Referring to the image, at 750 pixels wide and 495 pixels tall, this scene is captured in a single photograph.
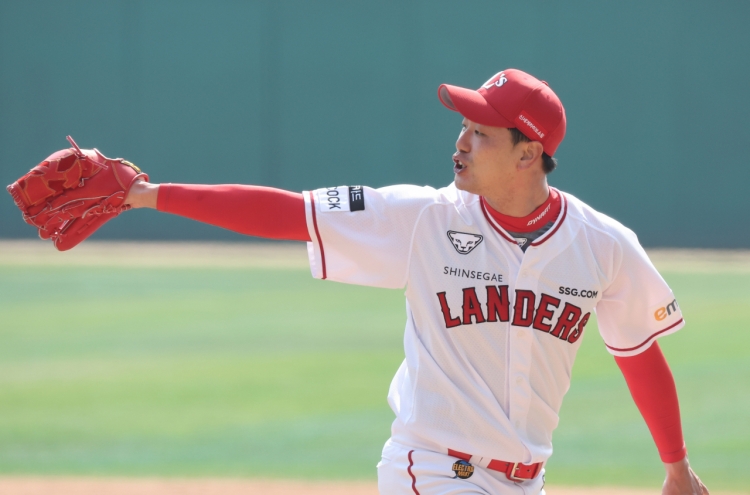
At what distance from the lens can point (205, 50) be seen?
62.3ft

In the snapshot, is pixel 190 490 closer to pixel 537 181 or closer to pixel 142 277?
pixel 537 181

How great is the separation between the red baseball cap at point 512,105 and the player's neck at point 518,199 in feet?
0.39

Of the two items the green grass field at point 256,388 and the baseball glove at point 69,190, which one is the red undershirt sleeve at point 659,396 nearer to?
the baseball glove at point 69,190

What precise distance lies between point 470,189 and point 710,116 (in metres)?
Answer: 17.5

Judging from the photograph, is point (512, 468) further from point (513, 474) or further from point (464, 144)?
point (464, 144)

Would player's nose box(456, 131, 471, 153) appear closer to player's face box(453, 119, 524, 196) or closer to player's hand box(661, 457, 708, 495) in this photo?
player's face box(453, 119, 524, 196)

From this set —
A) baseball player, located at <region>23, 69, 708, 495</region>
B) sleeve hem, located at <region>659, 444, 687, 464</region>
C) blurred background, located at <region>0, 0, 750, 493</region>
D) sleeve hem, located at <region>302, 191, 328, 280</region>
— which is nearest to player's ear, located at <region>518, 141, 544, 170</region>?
baseball player, located at <region>23, 69, 708, 495</region>

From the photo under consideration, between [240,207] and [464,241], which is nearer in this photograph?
[240,207]

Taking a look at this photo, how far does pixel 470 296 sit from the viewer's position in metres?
2.45

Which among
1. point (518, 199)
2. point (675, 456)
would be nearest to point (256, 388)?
point (675, 456)

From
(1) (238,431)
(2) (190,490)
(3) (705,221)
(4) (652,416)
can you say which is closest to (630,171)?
(3) (705,221)

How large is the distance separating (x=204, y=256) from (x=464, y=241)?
43.8 feet

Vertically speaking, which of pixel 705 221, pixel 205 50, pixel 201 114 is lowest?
pixel 705 221

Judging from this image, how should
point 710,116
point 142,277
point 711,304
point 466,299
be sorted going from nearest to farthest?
point 466,299 → point 711,304 → point 142,277 → point 710,116
